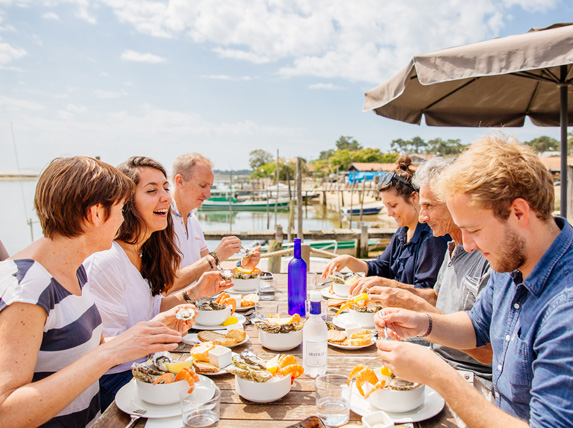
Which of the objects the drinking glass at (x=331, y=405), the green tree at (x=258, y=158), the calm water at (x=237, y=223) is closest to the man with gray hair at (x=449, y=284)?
the drinking glass at (x=331, y=405)

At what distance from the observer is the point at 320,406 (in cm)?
127

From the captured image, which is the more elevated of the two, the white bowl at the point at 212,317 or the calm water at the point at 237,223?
the white bowl at the point at 212,317

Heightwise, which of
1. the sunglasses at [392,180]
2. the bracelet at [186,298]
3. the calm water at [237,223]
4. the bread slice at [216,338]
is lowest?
the calm water at [237,223]

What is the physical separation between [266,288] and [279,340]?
1137 millimetres

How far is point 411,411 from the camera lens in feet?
4.32

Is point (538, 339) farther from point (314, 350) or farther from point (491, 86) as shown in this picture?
point (491, 86)

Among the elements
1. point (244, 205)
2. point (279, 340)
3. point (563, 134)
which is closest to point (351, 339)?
point (279, 340)

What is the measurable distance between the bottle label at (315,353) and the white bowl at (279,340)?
242 mm

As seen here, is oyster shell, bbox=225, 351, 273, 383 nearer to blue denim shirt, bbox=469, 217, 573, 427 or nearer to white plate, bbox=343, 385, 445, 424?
white plate, bbox=343, 385, 445, 424

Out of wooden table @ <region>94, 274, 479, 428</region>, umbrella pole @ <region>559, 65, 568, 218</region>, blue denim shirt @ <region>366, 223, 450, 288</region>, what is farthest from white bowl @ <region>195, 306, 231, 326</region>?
umbrella pole @ <region>559, 65, 568, 218</region>

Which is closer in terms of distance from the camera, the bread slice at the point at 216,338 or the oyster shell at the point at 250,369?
the oyster shell at the point at 250,369

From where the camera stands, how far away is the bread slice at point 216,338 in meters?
1.84

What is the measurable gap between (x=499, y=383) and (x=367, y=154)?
71.0 m

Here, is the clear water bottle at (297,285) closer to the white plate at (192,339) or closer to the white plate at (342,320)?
the white plate at (342,320)
